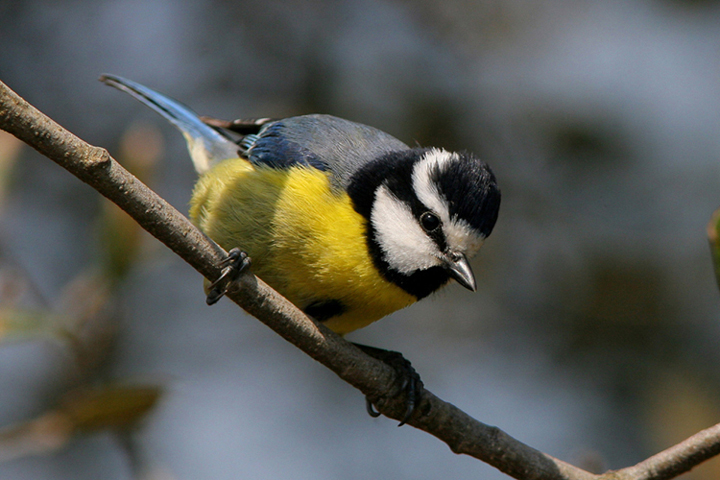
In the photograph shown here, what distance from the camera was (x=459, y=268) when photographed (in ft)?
7.88

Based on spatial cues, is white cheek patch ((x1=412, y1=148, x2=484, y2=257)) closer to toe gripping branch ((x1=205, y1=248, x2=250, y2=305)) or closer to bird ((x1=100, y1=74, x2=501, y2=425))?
bird ((x1=100, y1=74, x2=501, y2=425))

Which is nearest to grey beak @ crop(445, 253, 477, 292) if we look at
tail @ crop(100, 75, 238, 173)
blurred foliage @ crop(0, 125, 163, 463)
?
blurred foliage @ crop(0, 125, 163, 463)

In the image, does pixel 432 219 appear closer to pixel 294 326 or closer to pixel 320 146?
pixel 320 146

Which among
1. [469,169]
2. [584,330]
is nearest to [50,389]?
[469,169]

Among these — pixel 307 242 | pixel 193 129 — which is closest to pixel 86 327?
pixel 307 242

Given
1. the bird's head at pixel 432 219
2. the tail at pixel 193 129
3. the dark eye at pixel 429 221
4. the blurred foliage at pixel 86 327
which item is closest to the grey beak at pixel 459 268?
the bird's head at pixel 432 219

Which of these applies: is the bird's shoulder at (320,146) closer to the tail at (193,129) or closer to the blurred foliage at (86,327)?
the tail at (193,129)

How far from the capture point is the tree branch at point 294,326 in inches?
61.7

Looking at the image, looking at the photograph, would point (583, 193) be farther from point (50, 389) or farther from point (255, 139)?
point (50, 389)

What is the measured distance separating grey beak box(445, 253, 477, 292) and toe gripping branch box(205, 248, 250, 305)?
2.35ft

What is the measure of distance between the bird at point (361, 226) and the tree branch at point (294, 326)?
0.58 ft

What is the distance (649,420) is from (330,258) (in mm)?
2705

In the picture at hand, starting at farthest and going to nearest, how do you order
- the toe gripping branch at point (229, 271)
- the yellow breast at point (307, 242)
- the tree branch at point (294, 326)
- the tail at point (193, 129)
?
the tail at point (193, 129) < the yellow breast at point (307, 242) < the toe gripping branch at point (229, 271) < the tree branch at point (294, 326)

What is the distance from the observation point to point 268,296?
1972mm
